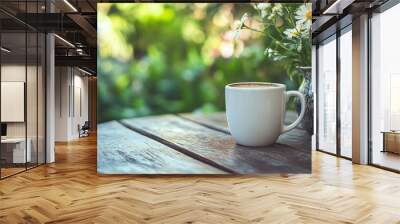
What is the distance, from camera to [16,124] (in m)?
5.91

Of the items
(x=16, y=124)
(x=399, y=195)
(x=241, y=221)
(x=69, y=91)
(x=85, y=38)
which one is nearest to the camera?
(x=241, y=221)

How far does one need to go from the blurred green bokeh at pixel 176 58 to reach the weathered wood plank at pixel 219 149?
0.58 ft

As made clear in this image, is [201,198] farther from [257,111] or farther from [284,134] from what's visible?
[284,134]

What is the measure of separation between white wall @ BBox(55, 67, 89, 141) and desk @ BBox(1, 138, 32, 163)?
294 inches

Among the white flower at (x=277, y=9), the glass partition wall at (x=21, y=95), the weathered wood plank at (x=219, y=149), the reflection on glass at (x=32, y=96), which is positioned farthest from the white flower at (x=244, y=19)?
the reflection on glass at (x=32, y=96)

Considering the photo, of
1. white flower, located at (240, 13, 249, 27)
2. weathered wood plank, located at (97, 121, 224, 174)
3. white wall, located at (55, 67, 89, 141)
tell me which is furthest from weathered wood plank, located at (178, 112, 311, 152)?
white wall, located at (55, 67, 89, 141)

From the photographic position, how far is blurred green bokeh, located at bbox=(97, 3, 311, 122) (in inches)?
186

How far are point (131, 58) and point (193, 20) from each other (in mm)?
894

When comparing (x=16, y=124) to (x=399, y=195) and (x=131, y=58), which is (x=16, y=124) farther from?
(x=399, y=195)

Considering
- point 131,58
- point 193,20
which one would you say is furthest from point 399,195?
point 131,58

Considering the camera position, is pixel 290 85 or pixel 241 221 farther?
pixel 290 85

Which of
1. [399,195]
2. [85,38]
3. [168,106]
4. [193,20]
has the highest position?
[85,38]

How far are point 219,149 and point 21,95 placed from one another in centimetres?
336

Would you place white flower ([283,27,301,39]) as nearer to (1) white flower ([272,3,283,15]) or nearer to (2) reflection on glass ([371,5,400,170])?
(1) white flower ([272,3,283,15])
